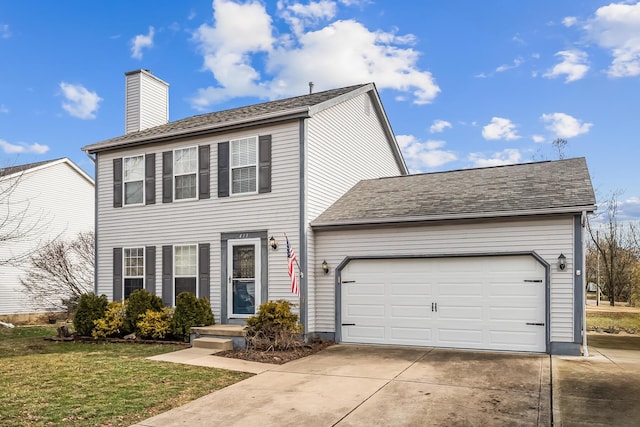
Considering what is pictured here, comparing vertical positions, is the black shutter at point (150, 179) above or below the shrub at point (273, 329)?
above

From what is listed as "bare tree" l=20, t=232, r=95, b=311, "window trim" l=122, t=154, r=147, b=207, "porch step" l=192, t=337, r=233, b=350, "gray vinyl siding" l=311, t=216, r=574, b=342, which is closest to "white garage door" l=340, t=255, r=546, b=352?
"gray vinyl siding" l=311, t=216, r=574, b=342

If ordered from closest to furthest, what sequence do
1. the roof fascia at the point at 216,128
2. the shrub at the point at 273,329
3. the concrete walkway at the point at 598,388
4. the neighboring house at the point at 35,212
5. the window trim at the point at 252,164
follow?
the concrete walkway at the point at 598,388, the shrub at the point at 273,329, the roof fascia at the point at 216,128, the window trim at the point at 252,164, the neighboring house at the point at 35,212

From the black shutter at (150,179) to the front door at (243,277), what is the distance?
9.78 feet

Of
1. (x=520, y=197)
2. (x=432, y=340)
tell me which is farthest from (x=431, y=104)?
(x=432, y=340)

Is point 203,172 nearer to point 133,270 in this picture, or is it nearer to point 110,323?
point 133,270

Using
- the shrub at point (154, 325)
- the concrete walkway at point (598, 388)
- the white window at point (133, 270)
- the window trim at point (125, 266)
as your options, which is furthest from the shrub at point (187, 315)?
the concrete walkway at point (598, 388)

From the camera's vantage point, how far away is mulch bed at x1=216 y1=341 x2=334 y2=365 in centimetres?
920

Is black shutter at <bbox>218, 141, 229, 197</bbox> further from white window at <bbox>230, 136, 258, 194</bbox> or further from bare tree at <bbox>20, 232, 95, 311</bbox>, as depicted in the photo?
bare tree at <bbox>20, 232, 95, 311</bbox>

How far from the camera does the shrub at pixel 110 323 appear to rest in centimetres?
1210

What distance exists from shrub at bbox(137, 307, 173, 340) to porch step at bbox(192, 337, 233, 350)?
1295mm

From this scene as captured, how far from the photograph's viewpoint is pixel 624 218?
2619cm

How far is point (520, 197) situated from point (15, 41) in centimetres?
1694

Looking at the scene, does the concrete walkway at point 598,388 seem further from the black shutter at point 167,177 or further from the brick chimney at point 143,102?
the brick chimney at point 143,102

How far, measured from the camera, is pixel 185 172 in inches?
505
